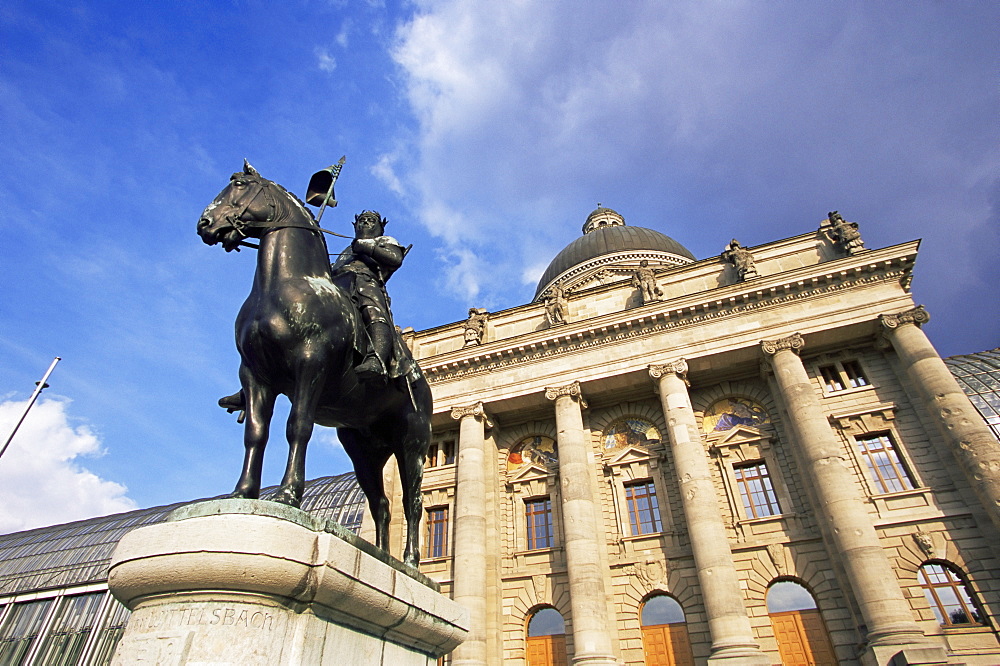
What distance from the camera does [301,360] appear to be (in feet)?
15.1

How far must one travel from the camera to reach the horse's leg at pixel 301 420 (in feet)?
14.5

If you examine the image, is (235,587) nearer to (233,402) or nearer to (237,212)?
(233,402)

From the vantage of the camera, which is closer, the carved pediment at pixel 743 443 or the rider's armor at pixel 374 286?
the rider's armor at pixel 374 286

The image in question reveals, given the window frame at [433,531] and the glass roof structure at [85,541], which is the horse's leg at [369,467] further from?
the glass roof structure at [85,541]

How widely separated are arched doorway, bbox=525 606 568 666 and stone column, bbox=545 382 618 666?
2403mm

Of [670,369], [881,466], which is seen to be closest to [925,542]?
[881,466]

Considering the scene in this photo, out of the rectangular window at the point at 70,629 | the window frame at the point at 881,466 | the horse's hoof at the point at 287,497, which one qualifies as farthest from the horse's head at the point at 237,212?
the rectangular window at the point at 70,629

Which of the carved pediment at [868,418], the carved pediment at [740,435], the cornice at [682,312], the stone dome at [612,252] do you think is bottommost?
the carved pediment at [868,418]

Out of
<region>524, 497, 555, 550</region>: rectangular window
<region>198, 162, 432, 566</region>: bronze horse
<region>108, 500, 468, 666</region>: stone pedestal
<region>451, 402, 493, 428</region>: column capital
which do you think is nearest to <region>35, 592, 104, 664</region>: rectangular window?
<region>451, 402, 493, 428</region>: column capital

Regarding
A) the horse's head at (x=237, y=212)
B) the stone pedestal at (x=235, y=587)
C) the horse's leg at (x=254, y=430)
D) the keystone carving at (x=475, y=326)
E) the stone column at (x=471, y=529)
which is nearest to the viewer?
the stone pedestal at (x=235, y=587)

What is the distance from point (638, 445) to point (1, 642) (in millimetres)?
31942

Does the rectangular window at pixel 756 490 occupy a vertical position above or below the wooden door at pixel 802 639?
above

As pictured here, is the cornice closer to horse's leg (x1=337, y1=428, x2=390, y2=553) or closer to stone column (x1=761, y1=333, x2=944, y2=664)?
stone column (x1=761, y1=333, x2=944, y2=664)

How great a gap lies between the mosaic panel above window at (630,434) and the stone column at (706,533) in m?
2.90
